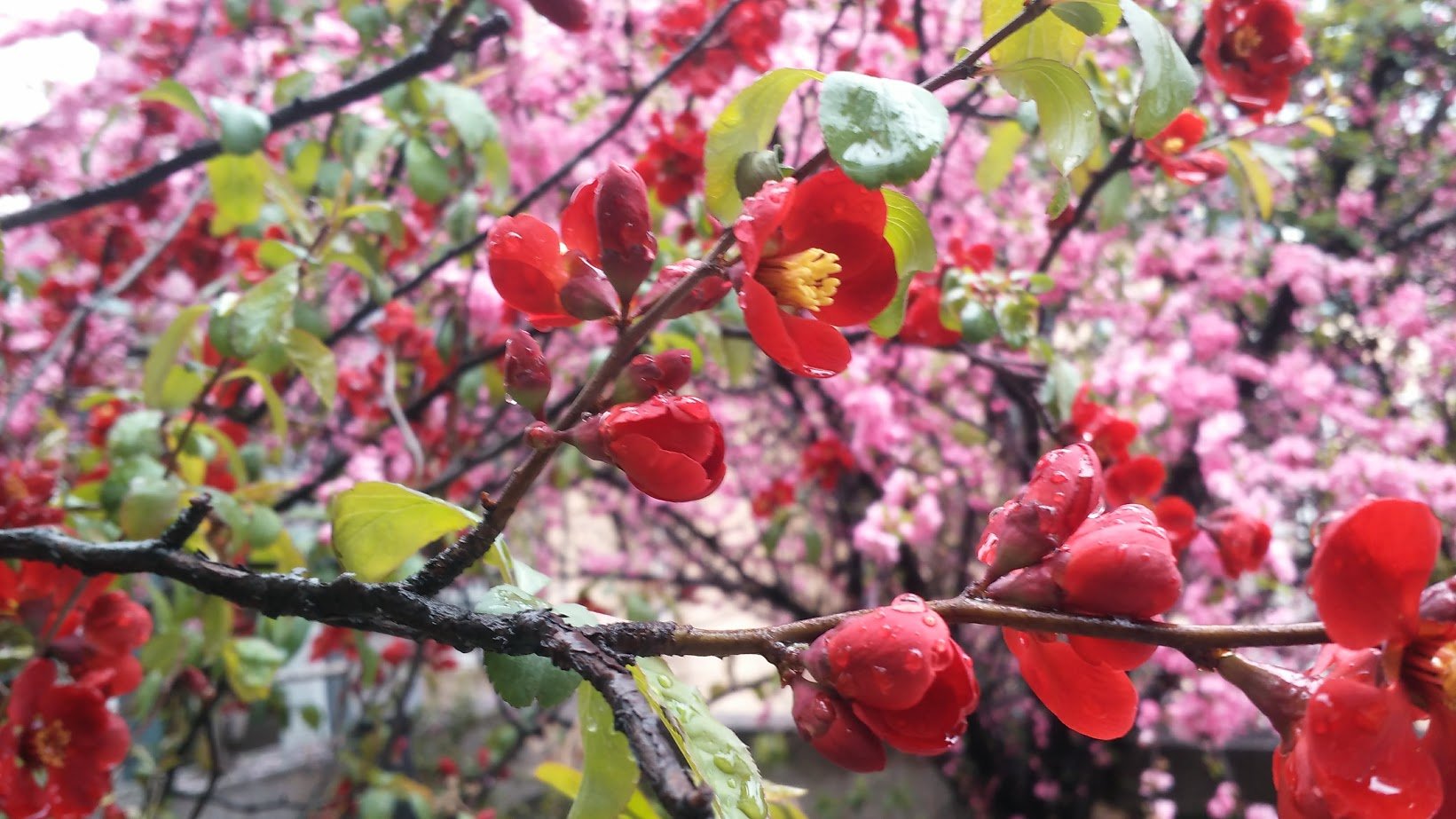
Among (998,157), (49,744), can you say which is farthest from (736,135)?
(998,157)

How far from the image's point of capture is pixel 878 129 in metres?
0.33

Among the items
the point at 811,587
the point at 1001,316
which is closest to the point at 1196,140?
the point at 1001,316

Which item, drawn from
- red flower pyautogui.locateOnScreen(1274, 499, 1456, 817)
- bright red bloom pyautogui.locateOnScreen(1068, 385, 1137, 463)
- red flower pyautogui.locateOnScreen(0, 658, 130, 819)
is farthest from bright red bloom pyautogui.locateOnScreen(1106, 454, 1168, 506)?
red flower pyautogui.locateOnScreen(0, 658, 130, 819)

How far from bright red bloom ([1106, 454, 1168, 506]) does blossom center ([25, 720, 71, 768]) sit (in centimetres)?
85

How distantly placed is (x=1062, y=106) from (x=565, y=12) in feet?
1.66

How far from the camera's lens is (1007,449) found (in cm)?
215

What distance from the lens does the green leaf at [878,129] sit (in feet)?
1.06

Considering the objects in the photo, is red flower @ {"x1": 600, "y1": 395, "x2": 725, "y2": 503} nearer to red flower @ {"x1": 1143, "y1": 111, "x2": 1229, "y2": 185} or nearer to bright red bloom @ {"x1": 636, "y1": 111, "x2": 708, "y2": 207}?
red flower @ {"x1": 1143, "y1": 111, "x2": 1229, "y2": 185}

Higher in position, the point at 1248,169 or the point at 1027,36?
the point at 1027,36

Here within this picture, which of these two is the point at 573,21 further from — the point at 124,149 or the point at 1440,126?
the point at 1440,126

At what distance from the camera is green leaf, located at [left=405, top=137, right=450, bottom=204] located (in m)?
1.14

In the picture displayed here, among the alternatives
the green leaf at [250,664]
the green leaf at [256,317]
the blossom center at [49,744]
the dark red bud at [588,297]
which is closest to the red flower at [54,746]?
the blossom center at [49,744]

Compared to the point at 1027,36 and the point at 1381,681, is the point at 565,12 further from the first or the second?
the point at 1381,681

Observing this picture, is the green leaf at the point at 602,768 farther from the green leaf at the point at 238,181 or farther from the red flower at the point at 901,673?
the green leaf at the point at 238,181
